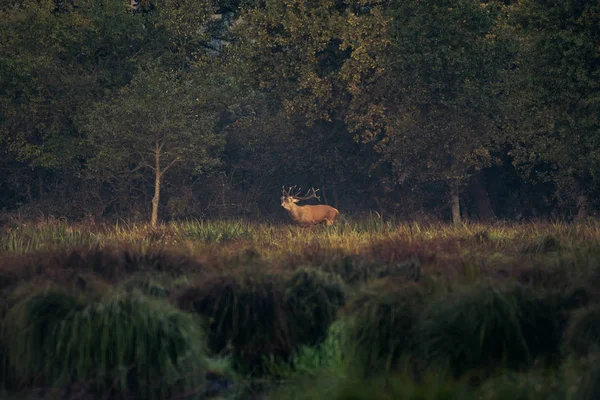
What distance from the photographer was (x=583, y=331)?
27.8ft

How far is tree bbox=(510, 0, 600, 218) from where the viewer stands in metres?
23.1

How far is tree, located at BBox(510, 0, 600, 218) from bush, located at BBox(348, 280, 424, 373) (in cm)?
1503

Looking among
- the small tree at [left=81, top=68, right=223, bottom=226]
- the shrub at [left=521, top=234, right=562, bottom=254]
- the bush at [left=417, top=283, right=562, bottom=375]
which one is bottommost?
the bush at [left=417, top=283, right=562, bottom=375]

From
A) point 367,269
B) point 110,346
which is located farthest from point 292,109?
point 110,346

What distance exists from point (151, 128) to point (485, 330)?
963 inches

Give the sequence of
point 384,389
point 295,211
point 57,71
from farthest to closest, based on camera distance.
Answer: point 57,71
point 295,211
point 384,389

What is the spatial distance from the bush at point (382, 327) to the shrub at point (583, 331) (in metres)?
1.49

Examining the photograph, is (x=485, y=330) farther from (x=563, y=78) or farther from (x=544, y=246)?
(x=563, y=78)

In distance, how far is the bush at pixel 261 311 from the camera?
9812 mm

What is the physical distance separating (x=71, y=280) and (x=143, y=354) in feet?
8.94

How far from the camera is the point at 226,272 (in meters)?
11.0

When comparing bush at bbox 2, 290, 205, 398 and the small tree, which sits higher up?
the small tree

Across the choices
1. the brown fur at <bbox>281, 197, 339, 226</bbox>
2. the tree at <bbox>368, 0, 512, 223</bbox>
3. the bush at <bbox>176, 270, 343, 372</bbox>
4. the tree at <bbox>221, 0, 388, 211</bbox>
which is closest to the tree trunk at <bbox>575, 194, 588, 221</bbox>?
the tree at <bbox>368, 0, 512, 223</bbox>

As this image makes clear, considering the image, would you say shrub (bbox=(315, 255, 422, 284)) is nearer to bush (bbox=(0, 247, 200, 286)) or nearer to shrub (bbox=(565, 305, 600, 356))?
bush (bbox=(0, 247, 200, 286))
